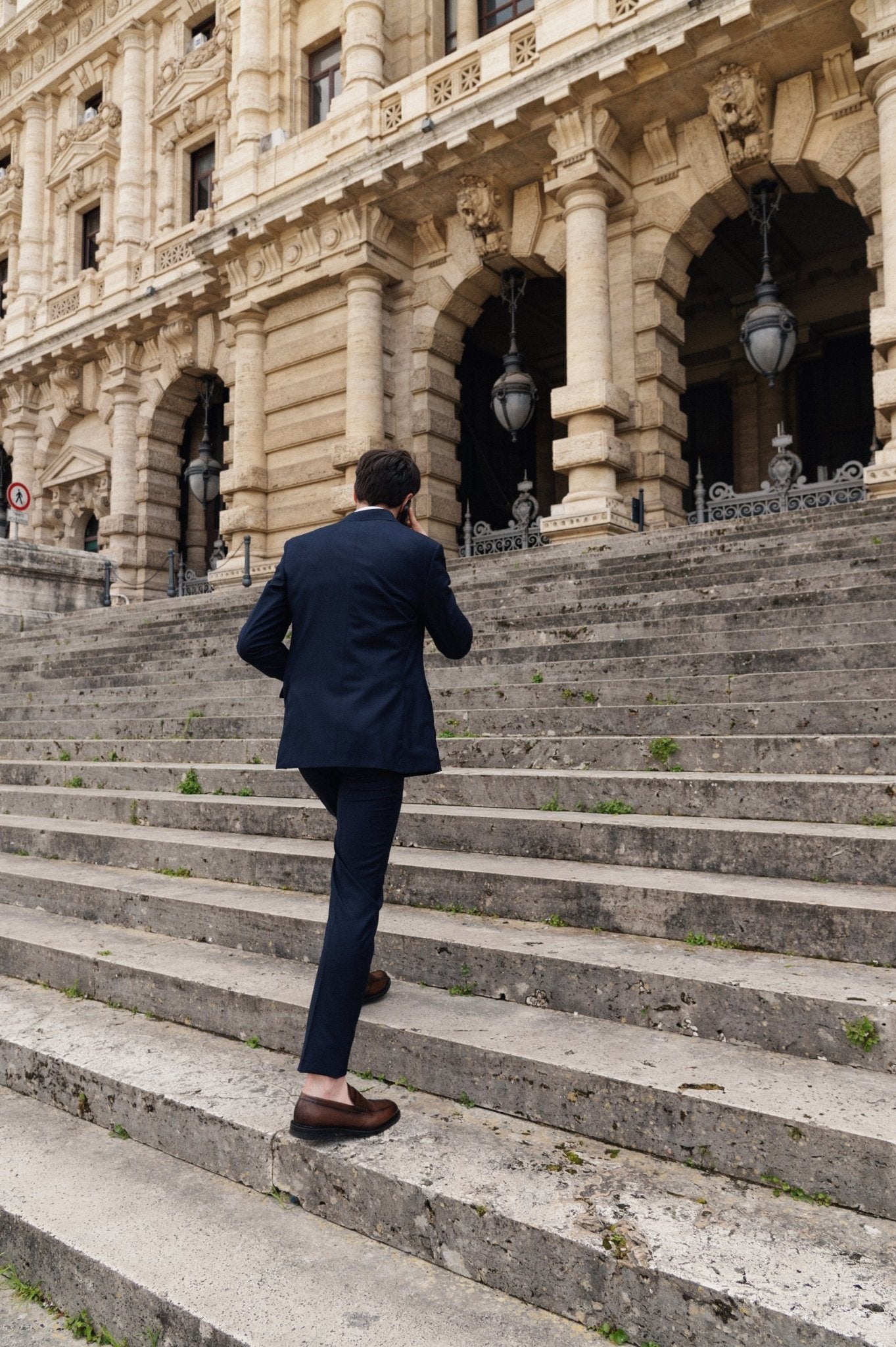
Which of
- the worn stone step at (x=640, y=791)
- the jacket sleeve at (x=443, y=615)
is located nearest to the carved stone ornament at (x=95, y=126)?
the worn stone step at (x=640, y=791)

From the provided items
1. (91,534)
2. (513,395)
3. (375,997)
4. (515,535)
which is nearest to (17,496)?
(91,534)

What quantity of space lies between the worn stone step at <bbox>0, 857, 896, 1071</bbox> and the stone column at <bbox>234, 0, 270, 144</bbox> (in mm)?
17401

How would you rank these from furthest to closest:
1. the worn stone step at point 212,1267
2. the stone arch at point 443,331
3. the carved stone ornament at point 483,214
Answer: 1. the stone arch at point 443,331
2. the carved stone ornament at point 483,214
3. the worn stone step at point 212,1267

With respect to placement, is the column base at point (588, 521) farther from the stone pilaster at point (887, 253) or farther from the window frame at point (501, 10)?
the window frame at point (501, 10)

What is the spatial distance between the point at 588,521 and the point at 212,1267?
11.0 meters

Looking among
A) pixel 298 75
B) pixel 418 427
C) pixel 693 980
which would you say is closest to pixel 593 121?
pixel 418 427

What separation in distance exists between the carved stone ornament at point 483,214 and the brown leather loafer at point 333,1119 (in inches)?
589

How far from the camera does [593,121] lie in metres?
13.0

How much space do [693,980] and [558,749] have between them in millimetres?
2238

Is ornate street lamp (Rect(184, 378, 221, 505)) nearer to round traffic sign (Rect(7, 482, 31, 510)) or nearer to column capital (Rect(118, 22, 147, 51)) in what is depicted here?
round traffic sign (Rect(7, 482, 31, 510))

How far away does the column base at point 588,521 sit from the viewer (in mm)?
12336

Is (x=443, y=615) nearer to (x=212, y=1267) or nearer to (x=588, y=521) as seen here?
(x=212, y=1267)

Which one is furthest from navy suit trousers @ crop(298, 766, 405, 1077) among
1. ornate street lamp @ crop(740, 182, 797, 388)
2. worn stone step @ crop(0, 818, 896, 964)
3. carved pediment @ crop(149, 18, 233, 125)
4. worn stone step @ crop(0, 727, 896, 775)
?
carved pediment @ crop(149, 18, 233, 125)

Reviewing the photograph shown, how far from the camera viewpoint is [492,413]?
19.1 meters
